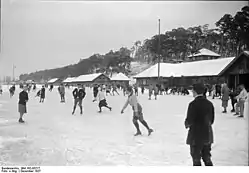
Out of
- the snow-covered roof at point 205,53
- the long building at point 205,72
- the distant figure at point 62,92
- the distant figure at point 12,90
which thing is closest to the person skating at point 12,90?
the distant figure at point 12,90

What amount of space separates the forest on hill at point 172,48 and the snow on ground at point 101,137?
0.38 meters

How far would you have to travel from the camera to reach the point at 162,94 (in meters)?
4.21

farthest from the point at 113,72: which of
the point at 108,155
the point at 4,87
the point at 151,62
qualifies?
the point at 4,87

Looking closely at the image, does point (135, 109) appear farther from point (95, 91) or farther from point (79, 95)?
point (79, 95)

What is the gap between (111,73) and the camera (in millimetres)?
3633

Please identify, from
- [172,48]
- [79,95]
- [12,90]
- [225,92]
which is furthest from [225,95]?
[12,90]

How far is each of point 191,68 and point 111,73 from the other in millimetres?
1171

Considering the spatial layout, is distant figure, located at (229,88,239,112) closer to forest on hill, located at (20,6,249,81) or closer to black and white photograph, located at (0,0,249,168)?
black and white photograph, located at (0,0,249,168)

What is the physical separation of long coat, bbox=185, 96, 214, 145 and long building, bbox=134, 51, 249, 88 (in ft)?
3.84

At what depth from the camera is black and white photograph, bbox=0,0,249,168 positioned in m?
3.05

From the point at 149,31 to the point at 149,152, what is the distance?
174 centimetres

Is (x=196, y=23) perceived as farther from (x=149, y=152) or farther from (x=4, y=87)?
(x=4, y=87)

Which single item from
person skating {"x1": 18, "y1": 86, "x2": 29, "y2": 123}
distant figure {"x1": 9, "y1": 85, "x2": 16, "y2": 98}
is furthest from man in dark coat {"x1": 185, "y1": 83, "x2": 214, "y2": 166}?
distant figure {"x1": 9, "y1": 85, "x2": 16, "y2": 98}

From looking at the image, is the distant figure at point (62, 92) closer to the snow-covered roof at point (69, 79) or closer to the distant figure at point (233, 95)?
the snow-covered roof at point (69, 79)
